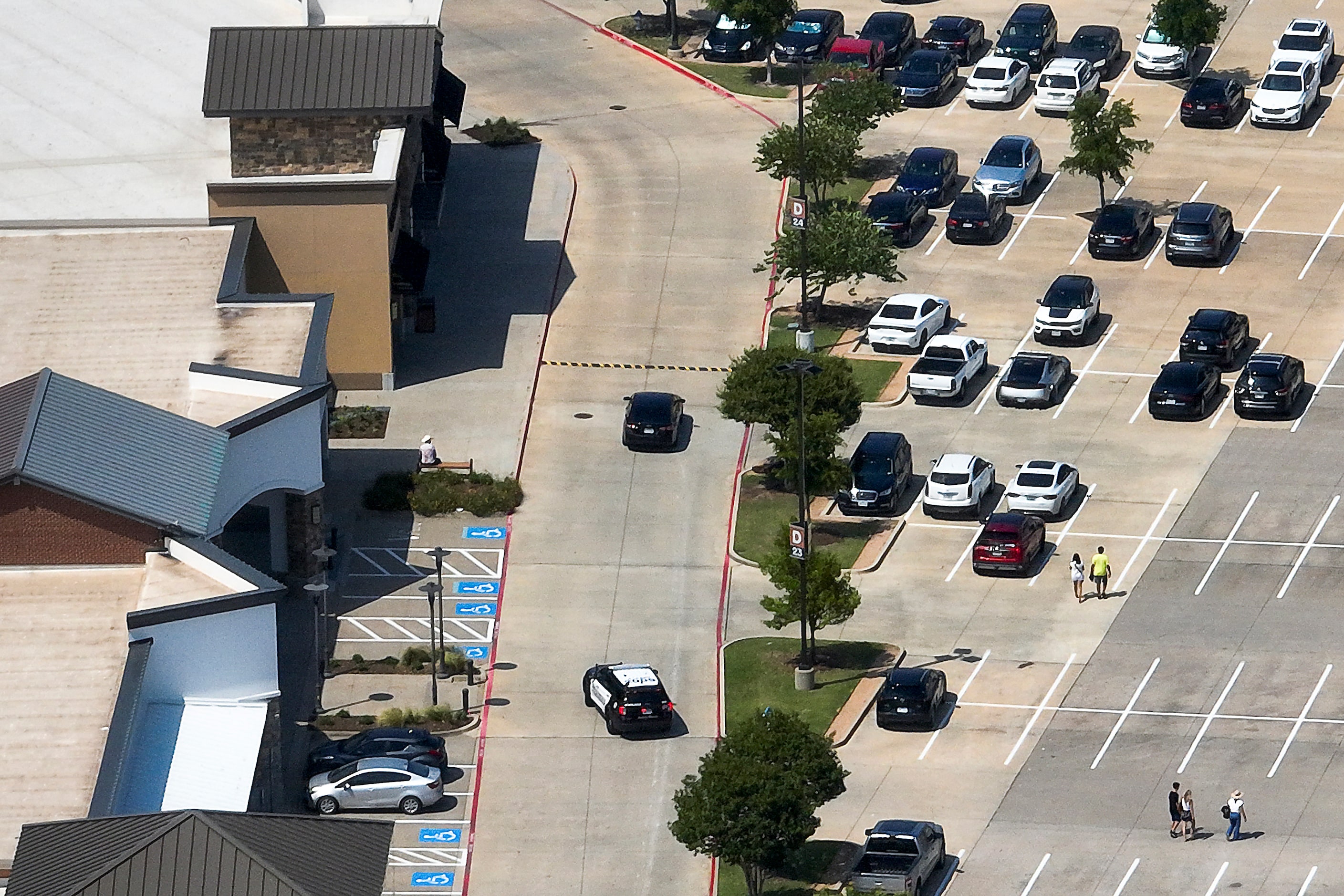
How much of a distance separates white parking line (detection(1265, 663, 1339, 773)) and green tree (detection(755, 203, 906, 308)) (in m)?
23.9

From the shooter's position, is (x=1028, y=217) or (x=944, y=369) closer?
(x=944, y=369)

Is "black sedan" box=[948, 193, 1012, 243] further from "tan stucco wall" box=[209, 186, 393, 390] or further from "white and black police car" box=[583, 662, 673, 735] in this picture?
"white and black police car" box=[583, 662, 673, 735]

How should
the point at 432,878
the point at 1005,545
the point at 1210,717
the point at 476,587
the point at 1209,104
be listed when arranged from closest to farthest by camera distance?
the point at 432,878 → the point at 1210,717 → the point at 1005,545 → the point at 476,587 → the point at 1209,104

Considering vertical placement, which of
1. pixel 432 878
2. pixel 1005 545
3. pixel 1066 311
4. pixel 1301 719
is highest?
pixel 1066 311

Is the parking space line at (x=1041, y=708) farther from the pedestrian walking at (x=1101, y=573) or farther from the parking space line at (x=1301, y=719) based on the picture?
the parking space line at (x=1301, y=719)

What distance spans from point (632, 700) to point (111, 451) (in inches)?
542

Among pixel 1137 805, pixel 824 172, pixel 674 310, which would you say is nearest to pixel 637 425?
pixel 674 310

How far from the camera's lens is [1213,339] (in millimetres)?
87125

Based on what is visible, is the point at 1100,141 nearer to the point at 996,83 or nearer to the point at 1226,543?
the point at 996,83

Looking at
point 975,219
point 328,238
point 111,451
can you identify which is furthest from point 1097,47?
point 111,451

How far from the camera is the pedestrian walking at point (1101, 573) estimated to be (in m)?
74.6

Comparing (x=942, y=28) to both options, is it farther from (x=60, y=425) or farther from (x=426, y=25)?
(x=60, y=425)

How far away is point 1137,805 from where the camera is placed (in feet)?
215

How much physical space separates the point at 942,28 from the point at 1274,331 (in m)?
25.1
